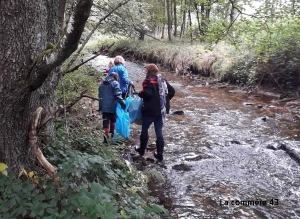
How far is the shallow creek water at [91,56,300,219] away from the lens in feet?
17.0

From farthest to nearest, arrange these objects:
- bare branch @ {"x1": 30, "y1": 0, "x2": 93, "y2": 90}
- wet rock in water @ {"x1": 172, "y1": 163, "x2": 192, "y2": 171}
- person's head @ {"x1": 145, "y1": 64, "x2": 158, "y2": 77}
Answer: wet rock in water @ {"x1": 172, "y1": 163, "x2": 192, "y2": 171}, person's head @ {"x1": 145, "y1": 64, "x2": 158, "y2": 77}, bare branch @ {"x1": 30, "y1": 0, "x2": 93, "y2": 90}

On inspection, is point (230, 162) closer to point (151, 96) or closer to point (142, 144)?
point (142, 144)

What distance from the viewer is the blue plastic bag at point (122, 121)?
7016 millimetres

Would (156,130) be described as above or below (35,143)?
below

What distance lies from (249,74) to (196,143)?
815cm

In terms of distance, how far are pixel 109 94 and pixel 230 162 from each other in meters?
2.87

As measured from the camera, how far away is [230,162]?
7016 mm

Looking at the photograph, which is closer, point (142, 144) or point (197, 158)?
point (142, 144)

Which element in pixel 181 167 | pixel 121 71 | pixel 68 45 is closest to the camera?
pixel 68 45

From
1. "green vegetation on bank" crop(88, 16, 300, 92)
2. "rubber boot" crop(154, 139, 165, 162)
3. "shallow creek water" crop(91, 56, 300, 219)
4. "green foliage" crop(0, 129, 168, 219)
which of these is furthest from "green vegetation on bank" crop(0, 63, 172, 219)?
"green vegetation on bank" crop(88, 16, 300, 92)

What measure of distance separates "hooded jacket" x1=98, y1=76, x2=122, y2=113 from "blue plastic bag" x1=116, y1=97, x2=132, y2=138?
23cm

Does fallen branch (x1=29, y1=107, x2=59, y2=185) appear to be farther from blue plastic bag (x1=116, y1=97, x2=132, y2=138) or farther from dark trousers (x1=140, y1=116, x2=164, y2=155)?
blue plastic bag (x1=116, y1=97, x2=132, y2=138)

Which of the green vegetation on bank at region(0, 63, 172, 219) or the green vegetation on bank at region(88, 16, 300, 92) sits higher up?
the green vegetation on bank at region(88, 16, 300, 92)

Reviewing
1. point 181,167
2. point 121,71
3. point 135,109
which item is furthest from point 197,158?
point 121,71
